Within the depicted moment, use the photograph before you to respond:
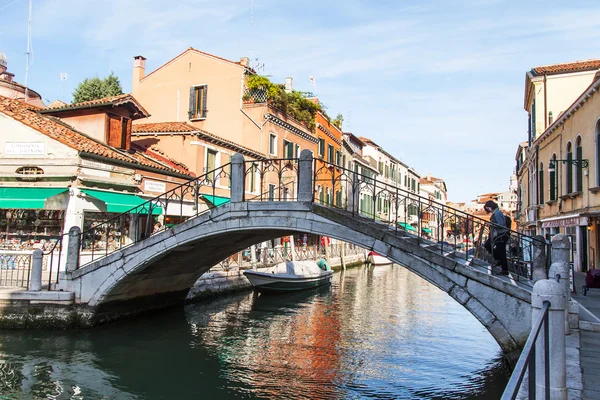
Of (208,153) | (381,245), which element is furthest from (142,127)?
(381,245)

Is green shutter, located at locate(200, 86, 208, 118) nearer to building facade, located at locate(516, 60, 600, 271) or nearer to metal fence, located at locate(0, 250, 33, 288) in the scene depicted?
metal fence, located at locate(0, 250, 33, 288)

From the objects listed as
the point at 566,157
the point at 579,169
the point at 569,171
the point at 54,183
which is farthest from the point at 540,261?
the point at 54,183

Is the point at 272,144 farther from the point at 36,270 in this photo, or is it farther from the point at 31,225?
the point at 36,270

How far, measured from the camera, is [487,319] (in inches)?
320

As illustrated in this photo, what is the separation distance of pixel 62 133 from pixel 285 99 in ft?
43.9

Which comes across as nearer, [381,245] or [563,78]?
[381,245]

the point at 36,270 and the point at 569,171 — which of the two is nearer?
the point at 36,270

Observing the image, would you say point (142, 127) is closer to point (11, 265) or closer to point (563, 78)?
point (11, 265)

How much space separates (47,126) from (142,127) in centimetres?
701

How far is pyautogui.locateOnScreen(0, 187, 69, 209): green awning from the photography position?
46.5 feet

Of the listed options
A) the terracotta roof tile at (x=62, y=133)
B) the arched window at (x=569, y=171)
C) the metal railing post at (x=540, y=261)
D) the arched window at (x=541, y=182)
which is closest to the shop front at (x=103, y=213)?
the terracotta roof tile at (x=62, y=133)

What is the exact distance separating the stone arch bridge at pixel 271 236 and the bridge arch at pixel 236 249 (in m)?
0.02

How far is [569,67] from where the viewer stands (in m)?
21.0

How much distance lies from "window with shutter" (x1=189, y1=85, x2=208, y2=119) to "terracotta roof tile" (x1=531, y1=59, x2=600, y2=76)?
14864 mm
